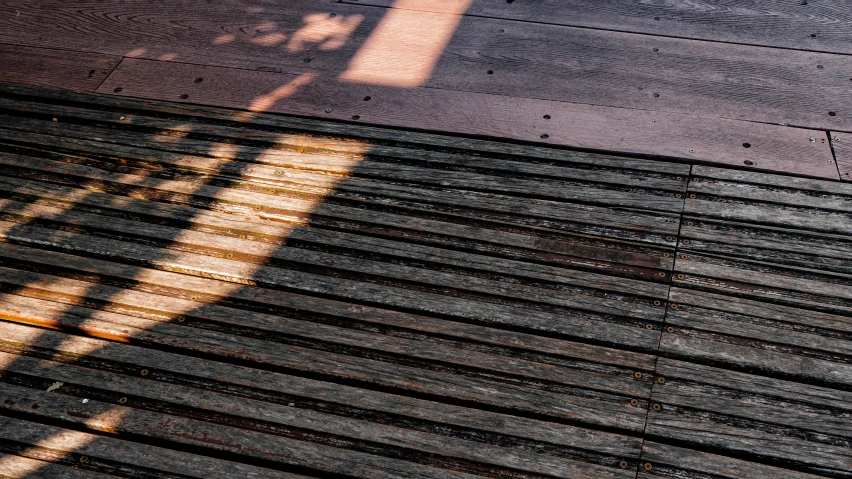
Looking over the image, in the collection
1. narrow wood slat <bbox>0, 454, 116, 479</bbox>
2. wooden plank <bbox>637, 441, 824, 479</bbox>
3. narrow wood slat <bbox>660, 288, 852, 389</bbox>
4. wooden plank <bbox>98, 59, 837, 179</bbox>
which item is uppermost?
wooden plank <bbox>98, 59, 837, 179</bbox>

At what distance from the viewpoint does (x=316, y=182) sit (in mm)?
3025

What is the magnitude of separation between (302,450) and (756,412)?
1.44 metres

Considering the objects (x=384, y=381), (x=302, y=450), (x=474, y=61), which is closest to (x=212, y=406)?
(x=302, y=450)

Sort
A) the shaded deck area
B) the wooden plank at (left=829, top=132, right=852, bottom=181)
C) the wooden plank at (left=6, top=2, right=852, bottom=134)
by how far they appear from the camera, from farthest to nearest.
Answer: the wooden plank at (left=6, top=2, right=852, bottom=134) → the wooden plank at (left=829, top=132, right=852, bottom=181) → the shaded deck area

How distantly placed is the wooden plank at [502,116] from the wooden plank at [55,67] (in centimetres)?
11

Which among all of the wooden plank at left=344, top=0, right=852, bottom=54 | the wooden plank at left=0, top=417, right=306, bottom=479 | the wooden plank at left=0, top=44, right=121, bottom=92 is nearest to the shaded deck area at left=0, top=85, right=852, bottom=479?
the wooden plank at left=0, top=417, right=306, bottom=479

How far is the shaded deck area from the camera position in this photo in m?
2.25

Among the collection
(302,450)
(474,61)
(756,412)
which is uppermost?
(474,61)

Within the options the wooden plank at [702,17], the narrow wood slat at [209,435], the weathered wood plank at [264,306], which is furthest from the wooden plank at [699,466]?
the wooden plank at [702,17]

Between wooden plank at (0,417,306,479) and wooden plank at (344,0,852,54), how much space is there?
104 inches

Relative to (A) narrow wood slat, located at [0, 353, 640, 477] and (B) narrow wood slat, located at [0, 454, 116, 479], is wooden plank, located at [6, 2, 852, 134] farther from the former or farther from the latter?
(B) narrow wood slat, located at [0, 454, 116, 479]

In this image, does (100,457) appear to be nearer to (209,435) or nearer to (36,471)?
(36,471)

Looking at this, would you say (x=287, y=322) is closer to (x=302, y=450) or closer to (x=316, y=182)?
(x=302, y=450)

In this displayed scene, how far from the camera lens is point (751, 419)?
2.25 m
